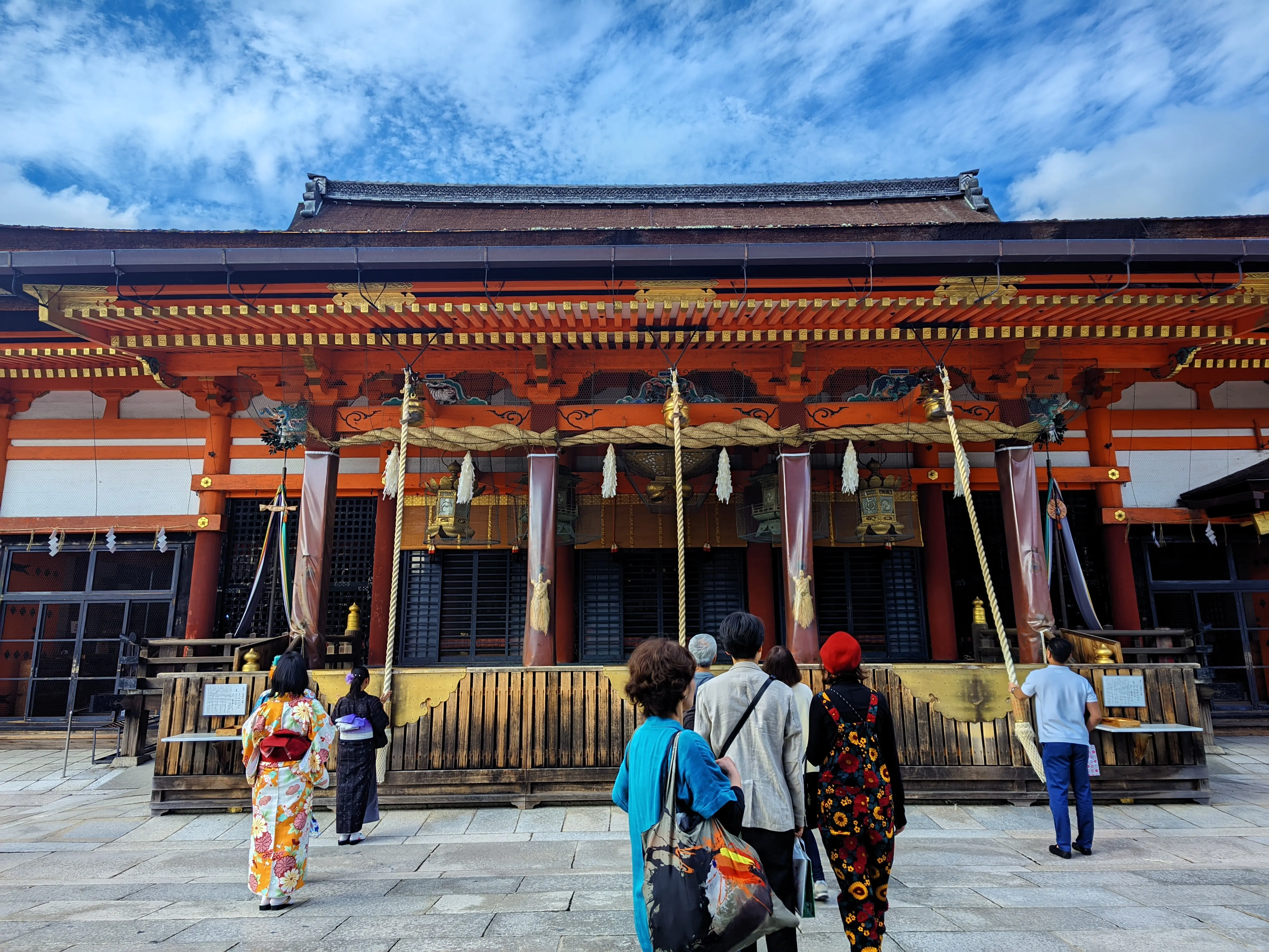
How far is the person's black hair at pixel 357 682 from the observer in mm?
6039

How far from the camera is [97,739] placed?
10.1 m

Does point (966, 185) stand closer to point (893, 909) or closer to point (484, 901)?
point (893, 909)

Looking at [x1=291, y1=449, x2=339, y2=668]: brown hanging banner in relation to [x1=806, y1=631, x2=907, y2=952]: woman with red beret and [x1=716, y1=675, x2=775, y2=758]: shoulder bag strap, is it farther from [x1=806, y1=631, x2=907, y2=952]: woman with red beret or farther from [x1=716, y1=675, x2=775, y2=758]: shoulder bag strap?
[x1=806, y1=631, x2=907, y2=952]: woman with red beret

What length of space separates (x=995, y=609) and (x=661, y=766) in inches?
184

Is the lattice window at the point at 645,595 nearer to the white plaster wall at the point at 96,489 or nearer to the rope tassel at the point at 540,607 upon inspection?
the rope tassel at the point at 540,607

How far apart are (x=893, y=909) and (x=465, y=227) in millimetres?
13370

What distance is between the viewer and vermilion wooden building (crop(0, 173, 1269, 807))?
25.2 ft

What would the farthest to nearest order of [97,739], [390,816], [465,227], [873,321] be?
[465,227] → [97,739] → [873,321] → [390,816]

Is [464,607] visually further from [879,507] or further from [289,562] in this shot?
[879,507]

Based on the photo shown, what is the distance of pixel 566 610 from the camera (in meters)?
10.6

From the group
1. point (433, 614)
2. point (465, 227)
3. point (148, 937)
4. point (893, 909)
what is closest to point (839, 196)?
point (465, 227)

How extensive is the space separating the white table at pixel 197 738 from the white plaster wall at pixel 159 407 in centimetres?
560

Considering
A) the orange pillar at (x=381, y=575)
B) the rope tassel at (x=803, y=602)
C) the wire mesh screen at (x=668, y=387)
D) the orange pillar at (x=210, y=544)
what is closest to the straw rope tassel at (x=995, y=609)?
the rope tassel at (x=803, y=602)

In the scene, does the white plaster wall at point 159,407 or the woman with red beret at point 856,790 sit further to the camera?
the white plaster wall at point 159,407
